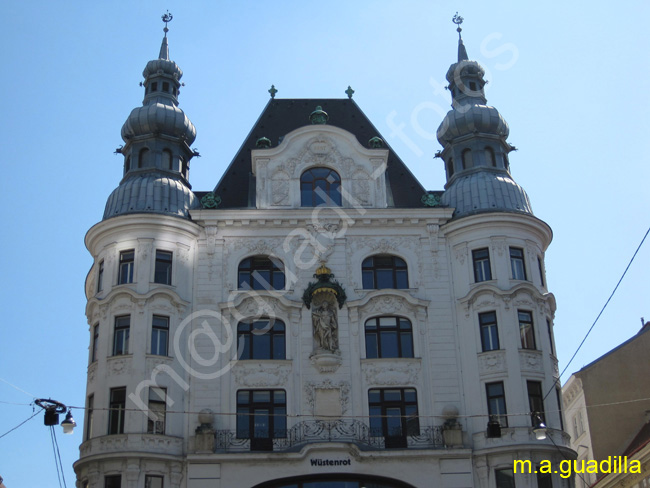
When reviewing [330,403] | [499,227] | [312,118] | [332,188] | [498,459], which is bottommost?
[498,459]

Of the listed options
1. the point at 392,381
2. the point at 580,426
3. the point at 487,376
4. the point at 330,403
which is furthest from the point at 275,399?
the point at 580,426

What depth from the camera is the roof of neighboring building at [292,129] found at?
36625mm

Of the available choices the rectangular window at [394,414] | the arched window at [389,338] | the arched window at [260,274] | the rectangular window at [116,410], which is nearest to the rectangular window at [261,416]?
the rectangular window at [394,414]

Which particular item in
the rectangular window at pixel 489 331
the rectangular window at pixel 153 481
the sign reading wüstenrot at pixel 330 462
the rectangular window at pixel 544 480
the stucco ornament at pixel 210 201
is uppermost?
the stucco ornament at pixel 210 201

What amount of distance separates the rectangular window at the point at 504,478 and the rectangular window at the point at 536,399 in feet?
6.57

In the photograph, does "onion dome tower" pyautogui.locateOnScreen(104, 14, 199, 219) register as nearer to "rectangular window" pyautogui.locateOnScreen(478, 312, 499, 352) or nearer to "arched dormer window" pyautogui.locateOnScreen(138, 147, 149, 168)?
"arched dormer window" pyautogui.locateOnScreen(138, 147, 149, 168)

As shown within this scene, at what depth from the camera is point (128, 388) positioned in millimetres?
30953

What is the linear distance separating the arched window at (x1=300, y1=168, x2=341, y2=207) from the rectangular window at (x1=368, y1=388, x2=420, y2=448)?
308 inches

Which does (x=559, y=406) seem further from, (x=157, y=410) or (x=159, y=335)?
(x=159, y=335)

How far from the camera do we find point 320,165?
Result: 3622 cm

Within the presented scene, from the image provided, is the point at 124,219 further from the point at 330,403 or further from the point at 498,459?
the point at 498,459

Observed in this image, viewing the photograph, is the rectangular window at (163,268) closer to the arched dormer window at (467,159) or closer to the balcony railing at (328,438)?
the balcony railing at (328,438)

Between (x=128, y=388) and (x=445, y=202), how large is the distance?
14.3 meters

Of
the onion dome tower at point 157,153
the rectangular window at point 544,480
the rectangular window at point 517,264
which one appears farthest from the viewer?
the onion dome tower at point 157,153
